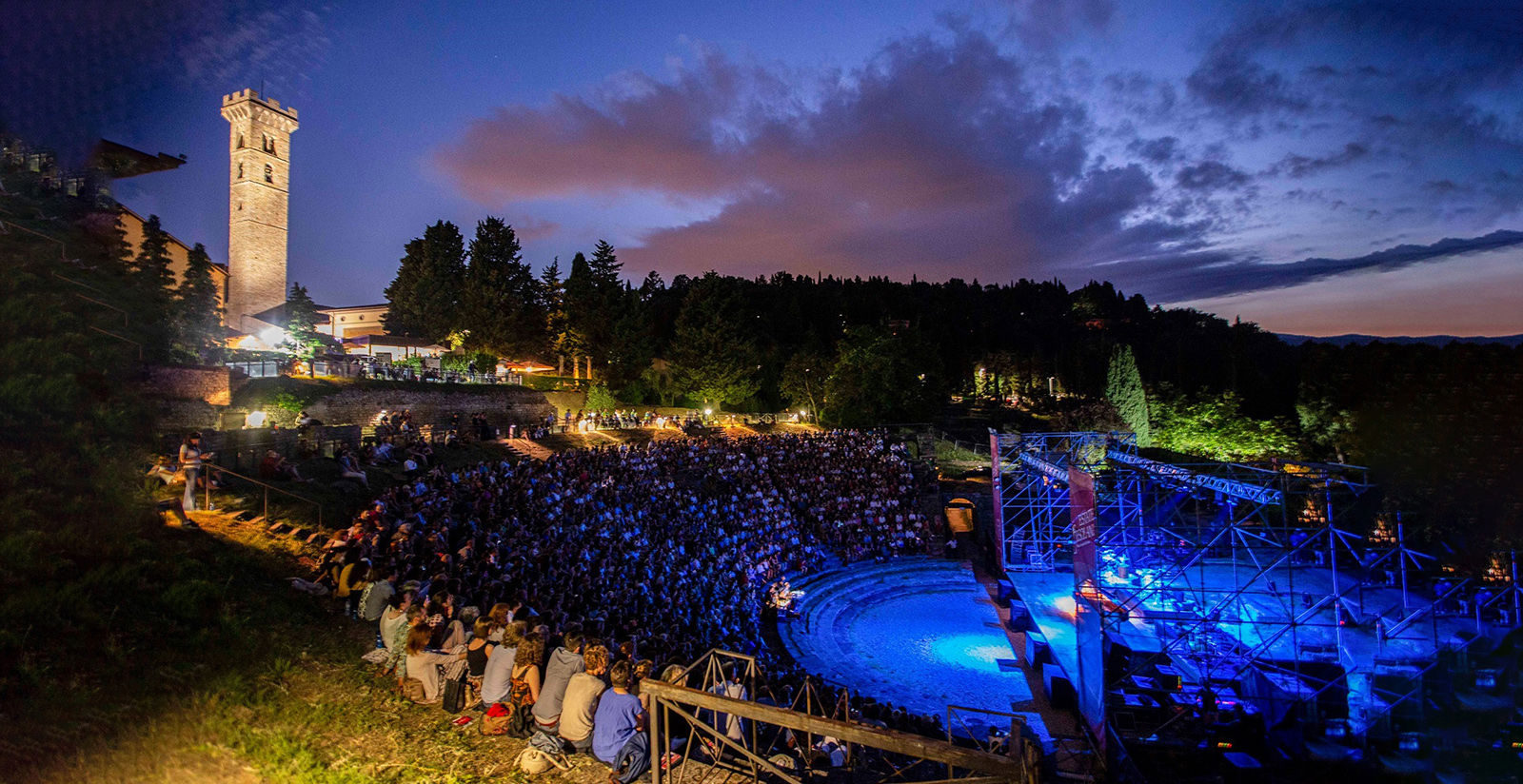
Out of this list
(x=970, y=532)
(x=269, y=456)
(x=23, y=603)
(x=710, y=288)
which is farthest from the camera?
(x=710, y=288)

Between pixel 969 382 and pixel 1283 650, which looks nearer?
pixel 1283 650

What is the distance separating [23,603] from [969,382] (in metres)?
59.5

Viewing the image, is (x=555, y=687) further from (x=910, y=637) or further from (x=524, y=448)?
(x=524, y=448)

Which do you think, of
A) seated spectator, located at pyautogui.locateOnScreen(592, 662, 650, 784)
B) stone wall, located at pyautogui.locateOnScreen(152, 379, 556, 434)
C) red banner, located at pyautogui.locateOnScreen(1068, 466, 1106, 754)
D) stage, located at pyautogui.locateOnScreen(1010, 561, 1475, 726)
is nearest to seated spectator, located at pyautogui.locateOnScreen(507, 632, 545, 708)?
seated spectator, located at pyautogui.locateOnScreen(592, 662, 650, 784)

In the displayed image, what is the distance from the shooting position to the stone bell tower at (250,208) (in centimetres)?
3647

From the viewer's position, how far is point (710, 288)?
4147 cm

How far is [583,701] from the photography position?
515 cm

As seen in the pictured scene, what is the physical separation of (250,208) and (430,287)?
10.1m

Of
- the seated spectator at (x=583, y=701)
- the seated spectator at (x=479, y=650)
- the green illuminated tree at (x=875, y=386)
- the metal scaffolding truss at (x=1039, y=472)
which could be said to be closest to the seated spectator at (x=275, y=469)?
the seated spectator at (x=479, y=650)

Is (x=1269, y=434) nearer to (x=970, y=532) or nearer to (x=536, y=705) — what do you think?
(x=970, y=532)

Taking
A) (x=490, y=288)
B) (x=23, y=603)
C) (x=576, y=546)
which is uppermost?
(x=490, y=288)

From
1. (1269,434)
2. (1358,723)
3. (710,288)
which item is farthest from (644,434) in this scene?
(1269,434)

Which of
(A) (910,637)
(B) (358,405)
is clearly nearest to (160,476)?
(B) (358,405)

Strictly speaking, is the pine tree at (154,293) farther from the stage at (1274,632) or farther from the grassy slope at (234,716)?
the stage at (1274,632)
